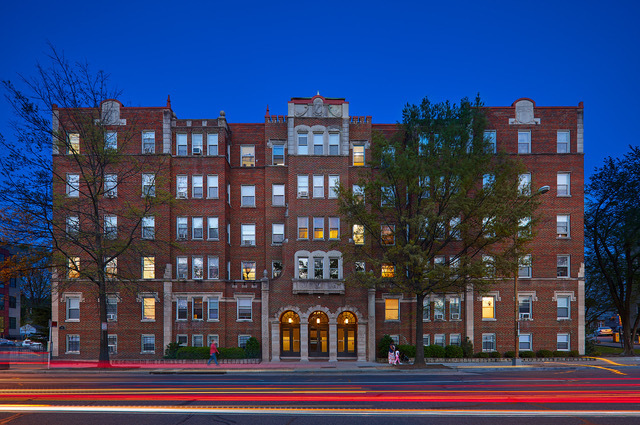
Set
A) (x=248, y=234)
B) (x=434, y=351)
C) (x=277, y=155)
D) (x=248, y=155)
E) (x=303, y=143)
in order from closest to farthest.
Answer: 1. (x=434, y=351)
2. (x=303, y=143)
3. (x=277, y=155)
4. (x=248, y=234)
5. (x=248, y=155)

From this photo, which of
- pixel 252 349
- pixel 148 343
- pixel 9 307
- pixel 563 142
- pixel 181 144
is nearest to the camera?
pixel 252 349

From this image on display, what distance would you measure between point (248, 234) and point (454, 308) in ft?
57.1

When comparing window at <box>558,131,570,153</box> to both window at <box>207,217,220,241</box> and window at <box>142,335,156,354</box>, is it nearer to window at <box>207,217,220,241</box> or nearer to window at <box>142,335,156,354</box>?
window at <box>207,217,220,241</box>

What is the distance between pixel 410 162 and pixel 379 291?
496 inches

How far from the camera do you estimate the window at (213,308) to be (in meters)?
38.2

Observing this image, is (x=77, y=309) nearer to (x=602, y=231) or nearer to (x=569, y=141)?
(x=569, y=141)

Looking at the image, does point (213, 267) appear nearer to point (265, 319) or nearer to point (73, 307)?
point (265, 319)

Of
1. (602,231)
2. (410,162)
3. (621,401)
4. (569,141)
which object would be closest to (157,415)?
(621,401)

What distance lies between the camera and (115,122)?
39.0 m

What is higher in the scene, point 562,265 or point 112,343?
point 562,265

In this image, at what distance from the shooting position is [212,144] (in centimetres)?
3938

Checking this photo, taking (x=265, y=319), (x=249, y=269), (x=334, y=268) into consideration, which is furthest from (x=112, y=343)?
(x=334, y=268)

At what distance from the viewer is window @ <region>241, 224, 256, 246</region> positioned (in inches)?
1592

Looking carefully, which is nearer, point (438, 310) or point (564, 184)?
point (438, 310)
